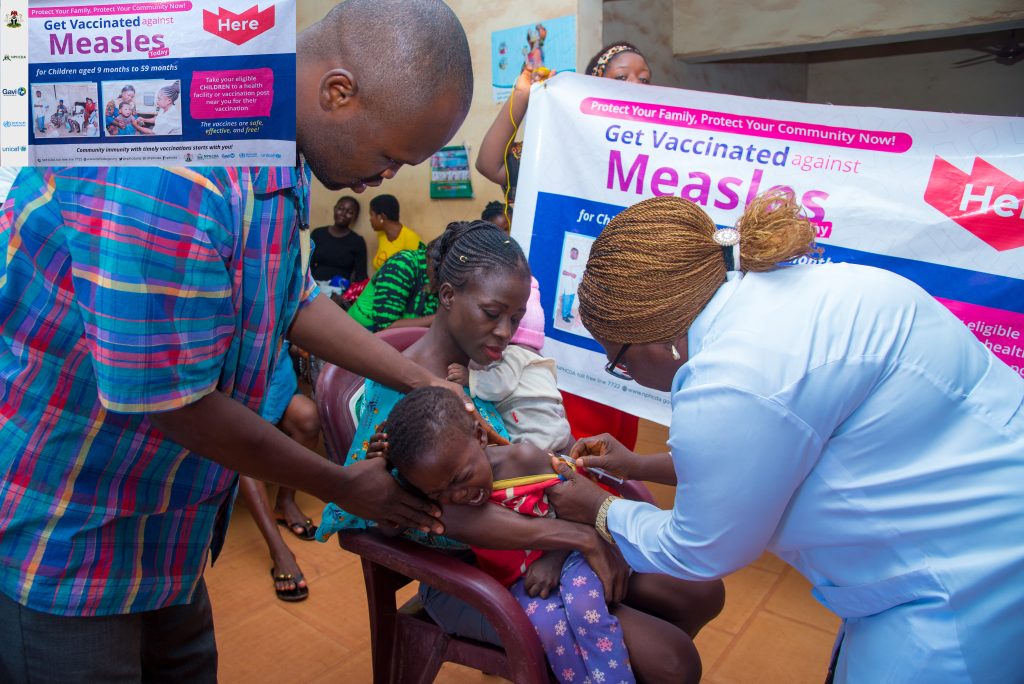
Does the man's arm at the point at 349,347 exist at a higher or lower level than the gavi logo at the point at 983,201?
lower

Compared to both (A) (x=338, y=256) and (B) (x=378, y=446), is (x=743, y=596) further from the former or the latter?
(A) (x=338, y=256)

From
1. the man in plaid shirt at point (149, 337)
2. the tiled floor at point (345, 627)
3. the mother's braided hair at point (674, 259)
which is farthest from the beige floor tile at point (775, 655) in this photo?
the man in plaid shirt at point (149, 337)

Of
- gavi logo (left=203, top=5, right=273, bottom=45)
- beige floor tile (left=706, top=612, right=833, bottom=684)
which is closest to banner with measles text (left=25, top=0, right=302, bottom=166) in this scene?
gavi logo (left=203, top=5, right=273, bottom=45)

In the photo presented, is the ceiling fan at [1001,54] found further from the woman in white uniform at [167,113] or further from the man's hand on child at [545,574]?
the woman in white uniform at [167,113]

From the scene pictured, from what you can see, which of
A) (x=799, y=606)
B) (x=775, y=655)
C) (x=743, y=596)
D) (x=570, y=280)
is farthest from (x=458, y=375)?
(x=799, y=606)

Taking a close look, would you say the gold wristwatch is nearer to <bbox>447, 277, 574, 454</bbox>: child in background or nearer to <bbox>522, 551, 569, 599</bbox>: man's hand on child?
<bbox>522, 551, 569, 599</bbox>: man's hand on child

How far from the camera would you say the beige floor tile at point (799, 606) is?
9.80ft

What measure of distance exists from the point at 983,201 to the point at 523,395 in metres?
1.69

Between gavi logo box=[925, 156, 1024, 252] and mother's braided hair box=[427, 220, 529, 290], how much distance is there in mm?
1523

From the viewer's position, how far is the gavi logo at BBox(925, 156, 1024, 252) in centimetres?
236

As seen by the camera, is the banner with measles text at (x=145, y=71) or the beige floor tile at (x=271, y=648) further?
the beige floor tile at (x=271, y=648)

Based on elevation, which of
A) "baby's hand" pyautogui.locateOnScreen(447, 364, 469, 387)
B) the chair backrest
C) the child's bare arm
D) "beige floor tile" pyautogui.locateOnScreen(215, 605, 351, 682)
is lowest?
"beige floor tile" pyautogui.locateOnScreen(215, 605, 351, 682)

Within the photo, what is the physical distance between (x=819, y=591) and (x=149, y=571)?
4.04ft

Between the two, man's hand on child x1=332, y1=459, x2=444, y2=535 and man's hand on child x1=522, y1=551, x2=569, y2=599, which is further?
man's hand on child x1=522, y1=551, x2=569, y2=599
